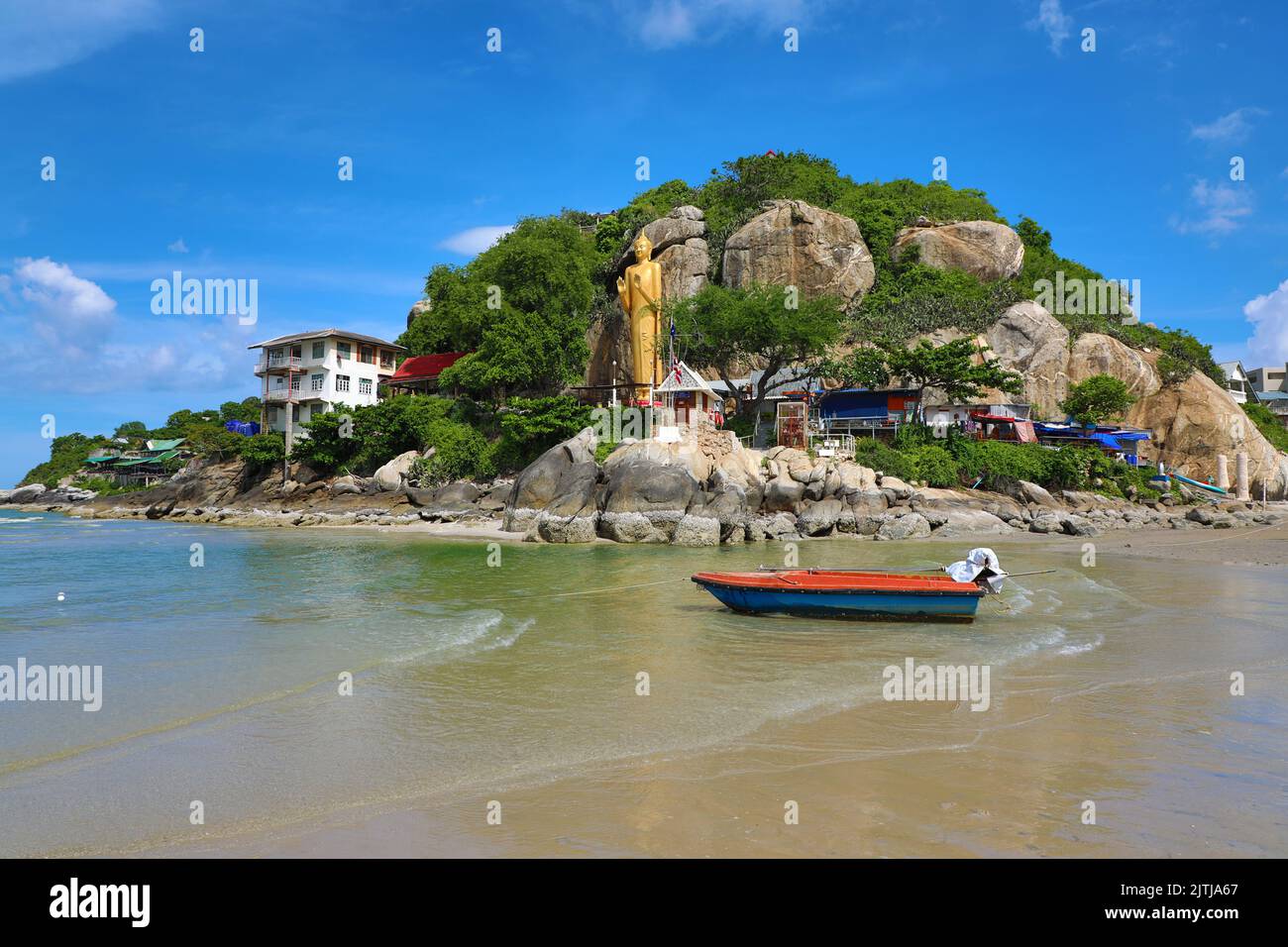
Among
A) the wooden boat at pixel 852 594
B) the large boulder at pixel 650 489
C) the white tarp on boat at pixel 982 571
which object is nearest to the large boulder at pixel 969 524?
the large boulder at pixel 650 489

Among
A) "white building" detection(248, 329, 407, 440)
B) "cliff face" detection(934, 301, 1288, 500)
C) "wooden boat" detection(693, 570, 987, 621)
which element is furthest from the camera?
"white building" detection(248, 329, 407, 440)

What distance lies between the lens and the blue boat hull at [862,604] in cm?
1507

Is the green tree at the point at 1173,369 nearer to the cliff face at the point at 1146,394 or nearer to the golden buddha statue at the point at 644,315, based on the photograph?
the cliff face at the point at 1146,394

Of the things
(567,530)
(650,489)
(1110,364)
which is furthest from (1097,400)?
(567,530)

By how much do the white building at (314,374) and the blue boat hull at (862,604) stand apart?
50.0 m

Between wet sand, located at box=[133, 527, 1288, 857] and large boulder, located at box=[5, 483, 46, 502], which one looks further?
large boulder, located at box=[5, 483, 46, 502]

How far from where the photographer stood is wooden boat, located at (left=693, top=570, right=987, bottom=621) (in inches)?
591

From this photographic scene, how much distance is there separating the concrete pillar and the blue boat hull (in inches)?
1837

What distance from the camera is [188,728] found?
9008mm

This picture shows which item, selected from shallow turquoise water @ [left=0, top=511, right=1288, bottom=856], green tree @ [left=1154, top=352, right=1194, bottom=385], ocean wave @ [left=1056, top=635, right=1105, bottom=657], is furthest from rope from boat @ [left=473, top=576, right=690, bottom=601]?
green tree @ [left=1154, top=352, right=1194, bottom=385]

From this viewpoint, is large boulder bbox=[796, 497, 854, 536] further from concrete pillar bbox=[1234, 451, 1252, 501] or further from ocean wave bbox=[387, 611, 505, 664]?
concrete pillar bbox=[1234, 451, 1252, 501]

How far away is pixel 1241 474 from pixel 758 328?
113 feet

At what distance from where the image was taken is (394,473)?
4919 cm

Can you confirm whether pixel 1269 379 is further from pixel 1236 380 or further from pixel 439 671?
pixel 439 671
